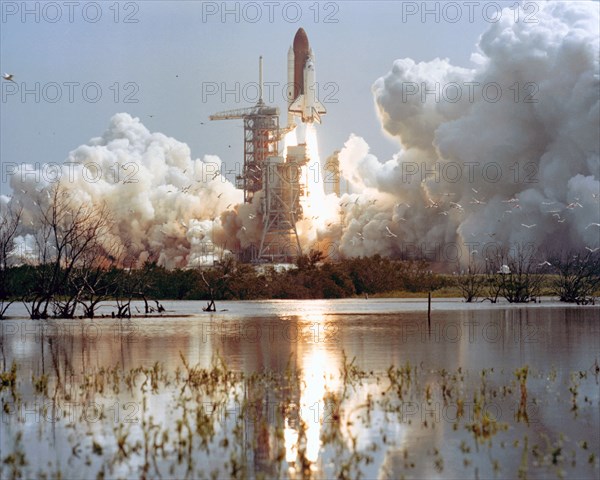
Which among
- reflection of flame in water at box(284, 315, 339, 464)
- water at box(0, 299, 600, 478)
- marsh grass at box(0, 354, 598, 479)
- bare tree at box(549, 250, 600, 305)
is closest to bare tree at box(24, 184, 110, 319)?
water at box(0, 299, 600, 478)

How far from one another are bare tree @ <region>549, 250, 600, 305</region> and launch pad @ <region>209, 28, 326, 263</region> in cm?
2791

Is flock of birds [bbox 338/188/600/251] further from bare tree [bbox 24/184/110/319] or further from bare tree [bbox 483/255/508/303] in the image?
bare tree [bbox 24/184/110/319]

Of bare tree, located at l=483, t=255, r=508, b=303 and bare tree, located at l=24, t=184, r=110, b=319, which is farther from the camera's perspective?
bare tree, located at l=483, t=255, r=508, b=303

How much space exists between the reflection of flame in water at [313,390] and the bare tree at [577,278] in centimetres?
2694

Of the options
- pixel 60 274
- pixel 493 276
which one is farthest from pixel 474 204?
pixel 60 274

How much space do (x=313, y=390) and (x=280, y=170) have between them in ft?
258

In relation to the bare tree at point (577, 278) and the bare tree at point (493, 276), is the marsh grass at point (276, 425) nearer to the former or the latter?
the bare tree at point (577, 278)

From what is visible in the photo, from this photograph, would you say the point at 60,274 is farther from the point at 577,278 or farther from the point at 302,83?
the point at 302,83

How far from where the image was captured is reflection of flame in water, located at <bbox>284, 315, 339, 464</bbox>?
50.7ft

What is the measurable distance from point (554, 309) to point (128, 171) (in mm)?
64438

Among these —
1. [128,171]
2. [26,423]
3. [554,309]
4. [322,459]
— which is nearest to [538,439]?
[322,459]

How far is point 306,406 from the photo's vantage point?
18766 mm

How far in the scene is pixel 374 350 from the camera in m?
29.1

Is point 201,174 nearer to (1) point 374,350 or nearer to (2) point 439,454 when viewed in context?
(1) point 374,350
